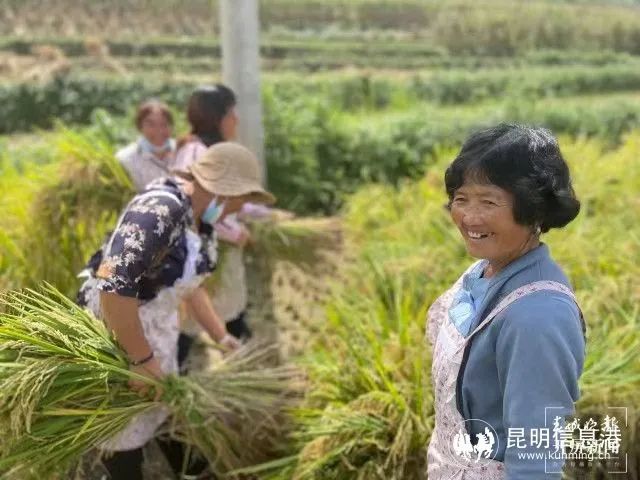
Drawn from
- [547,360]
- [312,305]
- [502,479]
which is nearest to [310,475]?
[502,479]

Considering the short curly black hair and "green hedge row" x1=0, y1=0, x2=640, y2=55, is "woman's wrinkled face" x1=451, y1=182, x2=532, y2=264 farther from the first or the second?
"green hedge row" x1=0, y1=0, x2=640, y2=55

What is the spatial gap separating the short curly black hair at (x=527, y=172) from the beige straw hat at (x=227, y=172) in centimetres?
82

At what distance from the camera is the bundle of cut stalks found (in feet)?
5.22

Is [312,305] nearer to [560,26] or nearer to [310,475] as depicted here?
[310,475]

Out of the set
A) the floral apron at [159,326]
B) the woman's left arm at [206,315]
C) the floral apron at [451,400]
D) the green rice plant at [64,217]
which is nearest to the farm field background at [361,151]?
the green rice plant at [64,217]

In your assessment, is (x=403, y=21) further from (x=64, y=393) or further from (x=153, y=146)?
(x=64, y=393)

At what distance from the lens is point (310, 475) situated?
6.64 feet

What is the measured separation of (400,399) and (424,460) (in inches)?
7.2

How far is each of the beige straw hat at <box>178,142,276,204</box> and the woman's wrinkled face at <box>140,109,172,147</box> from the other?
103cm

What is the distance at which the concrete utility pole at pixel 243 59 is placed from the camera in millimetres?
3559

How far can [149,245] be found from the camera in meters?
1.60

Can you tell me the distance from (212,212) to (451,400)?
92 cm

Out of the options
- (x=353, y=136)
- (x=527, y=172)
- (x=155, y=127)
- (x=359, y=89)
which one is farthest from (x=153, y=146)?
(x=359, y=89)

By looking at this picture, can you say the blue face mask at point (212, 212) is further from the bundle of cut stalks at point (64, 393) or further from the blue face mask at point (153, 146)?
the blue face mask at point (153, 146)
